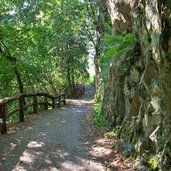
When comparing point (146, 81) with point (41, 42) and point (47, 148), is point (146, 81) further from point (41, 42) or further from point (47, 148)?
point (41, 42)

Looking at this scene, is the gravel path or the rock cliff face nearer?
the rock cliff face

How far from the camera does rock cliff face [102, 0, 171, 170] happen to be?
5.04 metres

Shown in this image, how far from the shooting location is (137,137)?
287 inches

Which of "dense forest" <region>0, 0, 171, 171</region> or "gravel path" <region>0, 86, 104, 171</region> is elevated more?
"dense forest" <region>0, 0, 171, 171</region>

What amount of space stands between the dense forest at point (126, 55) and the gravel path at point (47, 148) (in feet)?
3.39

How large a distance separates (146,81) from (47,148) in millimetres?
3137

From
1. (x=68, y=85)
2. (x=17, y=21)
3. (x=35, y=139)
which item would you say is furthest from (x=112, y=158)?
(x=68, y=85)

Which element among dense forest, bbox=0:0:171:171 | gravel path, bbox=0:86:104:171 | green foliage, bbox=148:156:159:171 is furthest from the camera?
gravel path, bbox=0:86:104:171

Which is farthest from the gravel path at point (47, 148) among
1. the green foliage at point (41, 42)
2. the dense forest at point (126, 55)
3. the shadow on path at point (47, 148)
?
the green foliage at point (41, 42)

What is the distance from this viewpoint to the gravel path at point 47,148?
700cm

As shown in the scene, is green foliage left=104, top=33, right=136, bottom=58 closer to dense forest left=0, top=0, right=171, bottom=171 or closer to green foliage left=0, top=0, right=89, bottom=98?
dense forest left=0, top=0, right=171, bottom=171

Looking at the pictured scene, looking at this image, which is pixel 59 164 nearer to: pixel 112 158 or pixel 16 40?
pixel 112 158

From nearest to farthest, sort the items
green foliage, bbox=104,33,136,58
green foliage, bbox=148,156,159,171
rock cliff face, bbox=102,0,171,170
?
rock cliff face, bbox=102,0,171,170 → green foliage, bbox=148,156,159,171 → green foliage, bbox=104,33,136,58

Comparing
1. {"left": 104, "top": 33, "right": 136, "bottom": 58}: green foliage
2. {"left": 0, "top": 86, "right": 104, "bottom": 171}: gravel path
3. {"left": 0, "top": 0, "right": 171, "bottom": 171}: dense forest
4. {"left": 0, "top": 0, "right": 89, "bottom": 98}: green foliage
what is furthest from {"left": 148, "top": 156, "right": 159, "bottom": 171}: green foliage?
{"left": 0, "top": 0, "right": 89, "bottom": 98}: green foliage
